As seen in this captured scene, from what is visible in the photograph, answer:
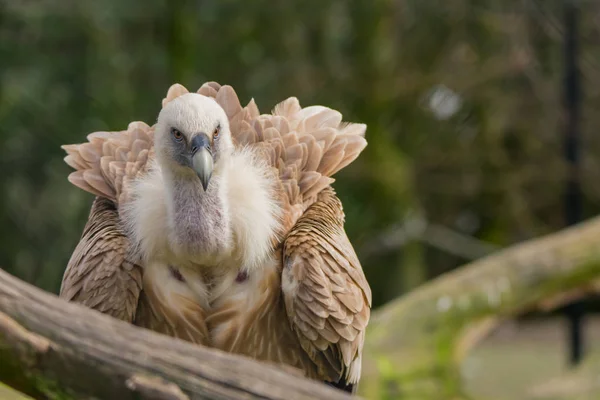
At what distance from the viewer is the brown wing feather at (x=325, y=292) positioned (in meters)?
2.77

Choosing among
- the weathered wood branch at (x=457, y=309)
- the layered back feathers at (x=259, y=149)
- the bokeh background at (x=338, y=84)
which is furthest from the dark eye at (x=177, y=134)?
the bokeh background at (x=338, y=84)

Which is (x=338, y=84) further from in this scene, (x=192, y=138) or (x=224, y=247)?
(x=192, y=138)

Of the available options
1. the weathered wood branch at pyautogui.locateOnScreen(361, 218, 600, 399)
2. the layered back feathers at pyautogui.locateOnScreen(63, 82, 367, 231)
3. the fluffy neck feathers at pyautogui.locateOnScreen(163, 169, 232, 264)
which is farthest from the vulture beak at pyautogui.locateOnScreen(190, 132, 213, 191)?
the weathered wood branch at pyautogui.locateOnScreen(361, 218, 600, 399)

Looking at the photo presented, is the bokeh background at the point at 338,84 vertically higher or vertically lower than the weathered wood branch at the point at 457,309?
higher

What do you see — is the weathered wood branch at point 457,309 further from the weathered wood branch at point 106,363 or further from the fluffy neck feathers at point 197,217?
the weathered wood branch at point 106,363

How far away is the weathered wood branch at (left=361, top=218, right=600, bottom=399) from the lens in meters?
4.52

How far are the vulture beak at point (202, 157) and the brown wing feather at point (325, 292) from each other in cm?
38

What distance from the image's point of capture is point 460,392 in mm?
4707

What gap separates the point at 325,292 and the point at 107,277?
614 millimetres

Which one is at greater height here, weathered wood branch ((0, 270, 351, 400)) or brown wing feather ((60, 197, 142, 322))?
brown wing feather ((60, 197, 142, 322))

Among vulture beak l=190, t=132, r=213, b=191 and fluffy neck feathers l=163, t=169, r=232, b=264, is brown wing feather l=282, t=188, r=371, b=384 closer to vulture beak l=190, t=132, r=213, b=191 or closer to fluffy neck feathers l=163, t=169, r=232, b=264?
fluffy neck feathers l=163, t=169, r=232, b=264

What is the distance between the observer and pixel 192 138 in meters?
2.59

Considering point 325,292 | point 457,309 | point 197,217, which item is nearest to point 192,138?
point 197,217

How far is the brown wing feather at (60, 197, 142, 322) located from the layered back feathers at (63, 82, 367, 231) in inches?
5.6
